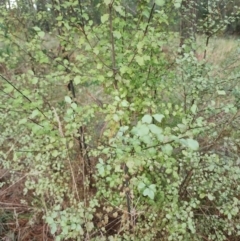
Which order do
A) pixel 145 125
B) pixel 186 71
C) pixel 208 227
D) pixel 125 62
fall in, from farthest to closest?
1. pixel 208 227
2. pixel 186 71
3. pixel 125 62
4. pixel 145 125

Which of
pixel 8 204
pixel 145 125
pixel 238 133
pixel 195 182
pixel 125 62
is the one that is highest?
pixel 145 125

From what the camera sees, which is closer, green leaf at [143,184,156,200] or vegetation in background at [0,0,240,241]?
green leaf at [143,184,156,200]

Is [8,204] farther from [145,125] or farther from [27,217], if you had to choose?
[145,125]

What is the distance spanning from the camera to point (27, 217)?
13.3ft

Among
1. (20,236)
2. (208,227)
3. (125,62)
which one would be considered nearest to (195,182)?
(208,227)

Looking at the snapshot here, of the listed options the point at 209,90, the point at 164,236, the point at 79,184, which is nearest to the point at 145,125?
the point at 209,90

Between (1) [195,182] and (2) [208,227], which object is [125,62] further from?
(2) [208,227]

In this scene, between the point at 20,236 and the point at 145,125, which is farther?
the point at 20,236

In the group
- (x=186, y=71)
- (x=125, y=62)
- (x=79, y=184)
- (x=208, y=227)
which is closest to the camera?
(x=125, y=62)

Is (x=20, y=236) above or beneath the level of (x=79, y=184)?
beneath

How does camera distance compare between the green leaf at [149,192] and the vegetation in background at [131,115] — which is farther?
the vegetation in background at [131,115]

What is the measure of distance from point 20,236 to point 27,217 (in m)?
0.28

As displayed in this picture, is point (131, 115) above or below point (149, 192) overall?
below

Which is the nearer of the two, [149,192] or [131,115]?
[149,192]
